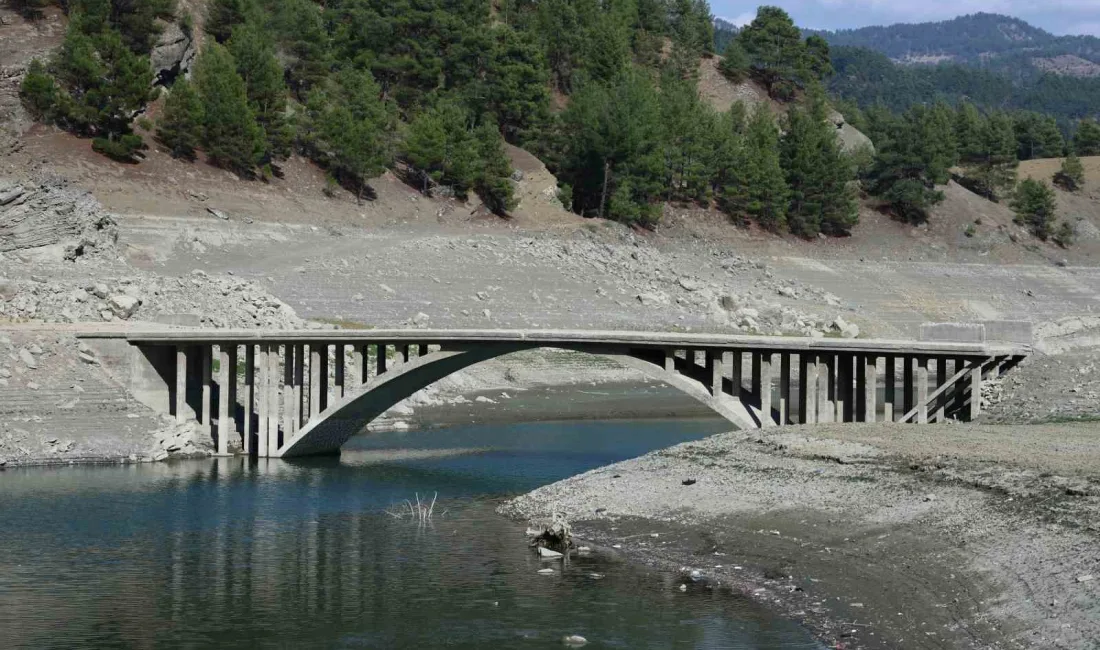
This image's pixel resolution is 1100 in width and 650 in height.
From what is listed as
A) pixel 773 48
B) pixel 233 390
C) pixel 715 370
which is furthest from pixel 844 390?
pixel 773 48

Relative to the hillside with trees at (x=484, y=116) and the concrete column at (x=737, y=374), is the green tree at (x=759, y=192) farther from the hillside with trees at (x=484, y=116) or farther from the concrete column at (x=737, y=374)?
the concrete column at (x=737, y=374)

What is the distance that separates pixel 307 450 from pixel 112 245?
3016 centimetres

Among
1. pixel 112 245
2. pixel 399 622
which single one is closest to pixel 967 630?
pixel 399 622

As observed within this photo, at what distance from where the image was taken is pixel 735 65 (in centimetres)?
17962

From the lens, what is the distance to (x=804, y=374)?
154ft

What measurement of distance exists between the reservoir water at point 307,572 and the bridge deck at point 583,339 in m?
4.56

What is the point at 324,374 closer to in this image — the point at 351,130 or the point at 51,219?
the point at 51,219

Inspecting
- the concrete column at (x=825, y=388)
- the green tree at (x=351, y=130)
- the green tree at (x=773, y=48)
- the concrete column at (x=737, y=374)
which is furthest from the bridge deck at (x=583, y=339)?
the green tree at (x=773, y=48)

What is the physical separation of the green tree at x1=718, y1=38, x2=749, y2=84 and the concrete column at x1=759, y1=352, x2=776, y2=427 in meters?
136

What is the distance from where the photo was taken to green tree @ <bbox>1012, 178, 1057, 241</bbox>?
15725 cm

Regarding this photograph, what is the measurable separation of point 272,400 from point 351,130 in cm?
5869

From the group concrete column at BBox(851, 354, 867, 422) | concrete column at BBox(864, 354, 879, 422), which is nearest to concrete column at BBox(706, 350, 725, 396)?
concrete column at BBox(851, 354, 867, 422)

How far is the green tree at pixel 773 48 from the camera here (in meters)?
183

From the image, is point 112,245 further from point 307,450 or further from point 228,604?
point 228,604
